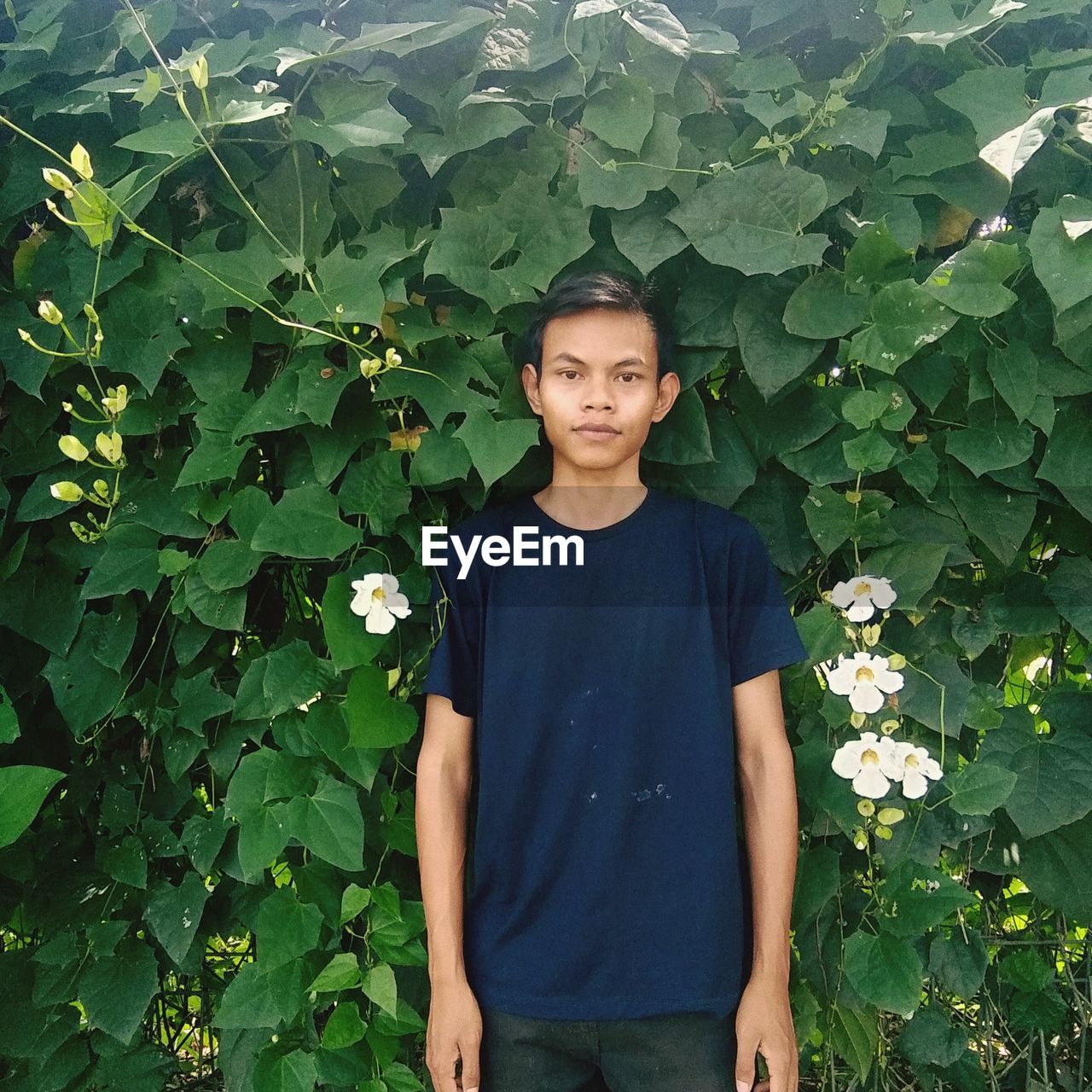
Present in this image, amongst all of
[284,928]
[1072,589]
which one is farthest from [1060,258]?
[284,928]

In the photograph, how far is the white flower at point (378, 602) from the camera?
1186 mm

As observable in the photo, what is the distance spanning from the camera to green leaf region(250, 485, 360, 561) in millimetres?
1172

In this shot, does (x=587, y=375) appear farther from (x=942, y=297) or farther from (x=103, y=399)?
(x=103, y=399)

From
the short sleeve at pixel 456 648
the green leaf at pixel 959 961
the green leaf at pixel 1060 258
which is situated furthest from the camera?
the green leaf at pixel 959 961

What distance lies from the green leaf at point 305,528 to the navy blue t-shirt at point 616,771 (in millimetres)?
183

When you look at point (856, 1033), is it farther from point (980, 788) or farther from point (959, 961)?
point (980, 788)

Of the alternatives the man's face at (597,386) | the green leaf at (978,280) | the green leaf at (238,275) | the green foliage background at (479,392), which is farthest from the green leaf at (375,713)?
the green leaf at (978,280)

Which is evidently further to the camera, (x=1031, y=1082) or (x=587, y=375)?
(x=1031, y=1082)

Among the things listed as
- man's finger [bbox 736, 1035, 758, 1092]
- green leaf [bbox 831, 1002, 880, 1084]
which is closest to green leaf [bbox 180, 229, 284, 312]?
man's finger [bbox 736, 1035, 758, 1092]

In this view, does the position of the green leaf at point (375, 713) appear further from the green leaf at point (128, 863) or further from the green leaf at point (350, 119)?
the green leaf at point (350, 119)

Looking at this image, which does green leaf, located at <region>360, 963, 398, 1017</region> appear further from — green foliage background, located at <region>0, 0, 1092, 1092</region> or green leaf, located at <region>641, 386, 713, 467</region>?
green leaf, located at <region>641, 386, 713, 467</region>

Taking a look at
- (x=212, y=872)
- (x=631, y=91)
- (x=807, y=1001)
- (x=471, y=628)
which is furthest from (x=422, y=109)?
(x=807, y=1001)

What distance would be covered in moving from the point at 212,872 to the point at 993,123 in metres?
1.40

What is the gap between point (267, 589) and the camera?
138 centimetres
